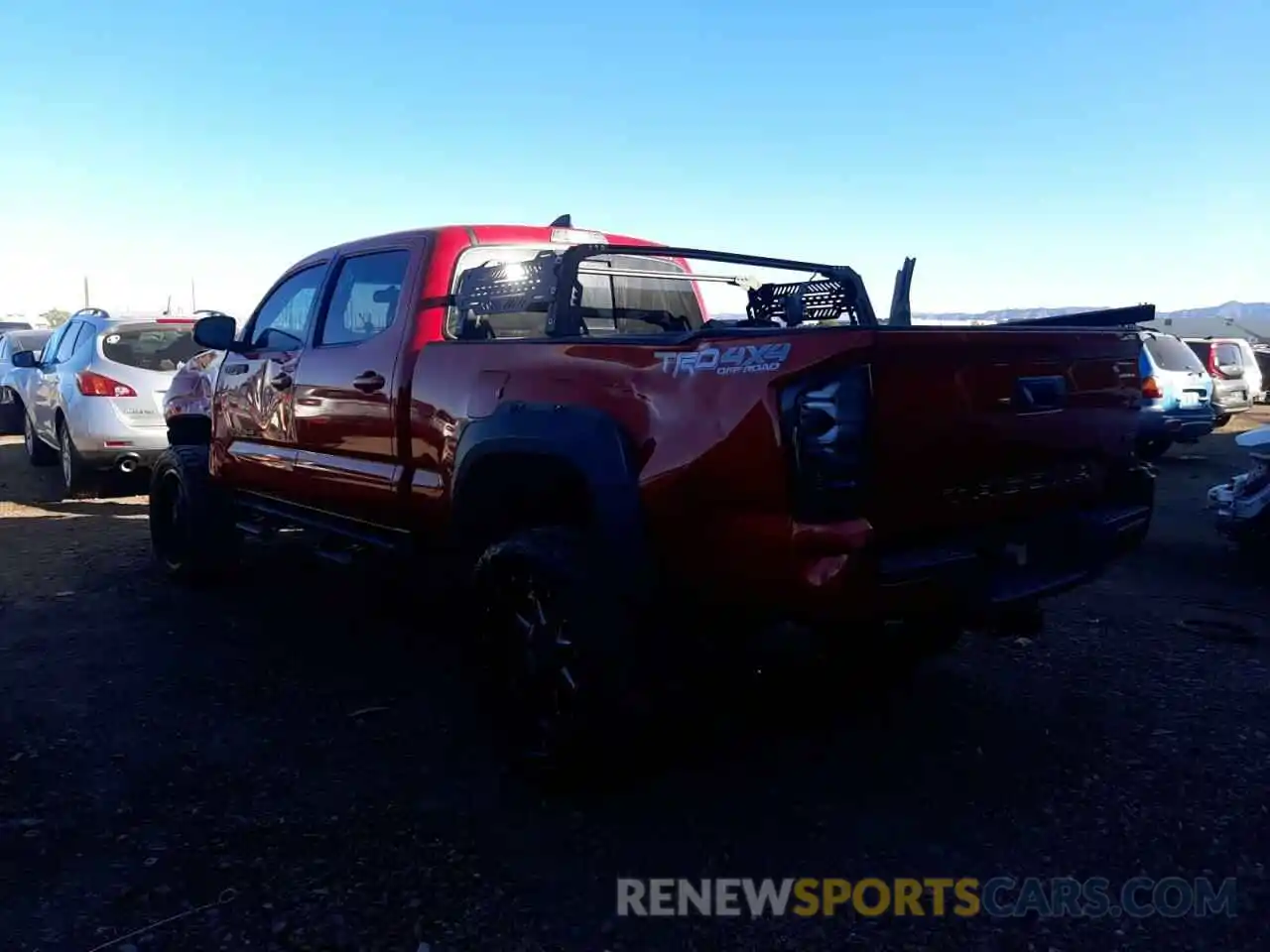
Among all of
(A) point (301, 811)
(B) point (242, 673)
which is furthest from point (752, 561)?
(B) point (242, 673)

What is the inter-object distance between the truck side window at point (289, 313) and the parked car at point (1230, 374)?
14266 millimetres

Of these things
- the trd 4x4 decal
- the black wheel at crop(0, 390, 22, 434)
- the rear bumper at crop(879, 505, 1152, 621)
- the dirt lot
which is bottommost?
the dirt lot

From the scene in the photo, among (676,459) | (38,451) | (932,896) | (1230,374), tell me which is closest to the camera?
(932,896)

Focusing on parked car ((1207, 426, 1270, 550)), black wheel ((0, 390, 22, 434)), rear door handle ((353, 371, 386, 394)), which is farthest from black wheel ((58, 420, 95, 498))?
parked car ((1207, 426, 1270, 550))

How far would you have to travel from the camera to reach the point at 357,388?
4379 mm

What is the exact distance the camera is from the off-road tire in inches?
352

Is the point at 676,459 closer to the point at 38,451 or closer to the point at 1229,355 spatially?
the point at 38,451

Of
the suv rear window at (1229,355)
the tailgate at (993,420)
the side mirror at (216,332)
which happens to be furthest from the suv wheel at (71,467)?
the suv rear window at (1229,355)

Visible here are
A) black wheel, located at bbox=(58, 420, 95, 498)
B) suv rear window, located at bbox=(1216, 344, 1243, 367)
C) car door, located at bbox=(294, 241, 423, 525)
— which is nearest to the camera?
car door, located at bbox=(294, 241, 423, 525)

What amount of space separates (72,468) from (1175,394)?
11861 millimetres

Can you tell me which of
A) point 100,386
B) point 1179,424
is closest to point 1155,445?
point 1179,424

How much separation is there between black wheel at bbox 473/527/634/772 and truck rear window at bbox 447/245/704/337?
122 cm

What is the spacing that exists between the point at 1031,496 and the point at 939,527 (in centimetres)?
46

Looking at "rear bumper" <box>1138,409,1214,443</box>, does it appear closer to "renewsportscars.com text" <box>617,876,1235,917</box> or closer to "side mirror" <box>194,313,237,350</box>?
"renewsportscars.com text" <box>617,876,1235,917</box>
